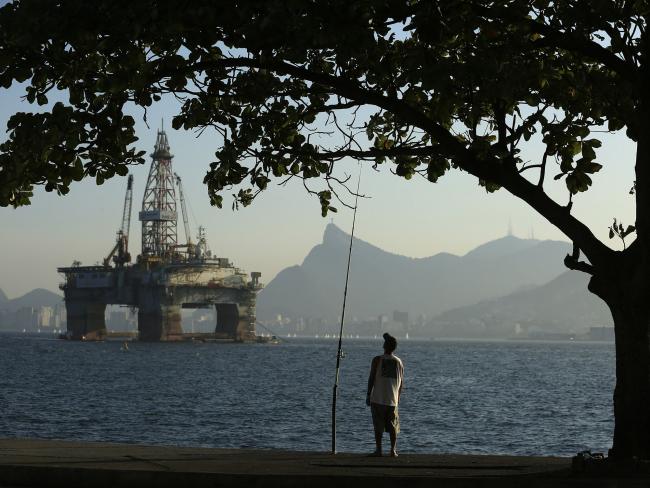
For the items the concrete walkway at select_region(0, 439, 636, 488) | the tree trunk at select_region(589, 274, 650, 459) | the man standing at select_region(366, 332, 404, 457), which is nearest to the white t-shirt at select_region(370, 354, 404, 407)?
the man standing at select_region(366, 332, 404, 457)

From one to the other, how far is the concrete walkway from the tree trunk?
0.84m

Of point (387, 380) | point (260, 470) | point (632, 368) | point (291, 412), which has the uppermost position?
point (632, 368)

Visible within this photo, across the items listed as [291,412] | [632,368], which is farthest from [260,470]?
[291,412]

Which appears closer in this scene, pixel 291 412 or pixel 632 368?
pixel 632 368

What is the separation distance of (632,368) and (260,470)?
14.6 feet

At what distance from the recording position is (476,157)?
43.8 ft

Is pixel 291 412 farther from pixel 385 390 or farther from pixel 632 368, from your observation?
pixel 632 368

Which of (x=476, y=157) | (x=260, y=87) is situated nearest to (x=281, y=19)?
(x=260, y=87)

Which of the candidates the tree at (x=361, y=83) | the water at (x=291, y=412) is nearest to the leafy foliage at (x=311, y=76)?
the tree at (x=361, y=83)

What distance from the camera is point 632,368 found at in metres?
12.6

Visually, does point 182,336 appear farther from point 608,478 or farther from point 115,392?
point 608,478

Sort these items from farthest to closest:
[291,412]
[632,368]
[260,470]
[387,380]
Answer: [291,412] → [387,380] → [632,368] → [260,470]

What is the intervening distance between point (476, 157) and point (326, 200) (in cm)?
333

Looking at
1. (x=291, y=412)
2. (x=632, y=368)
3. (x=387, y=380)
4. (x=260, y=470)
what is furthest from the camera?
(x=291, y=412)
